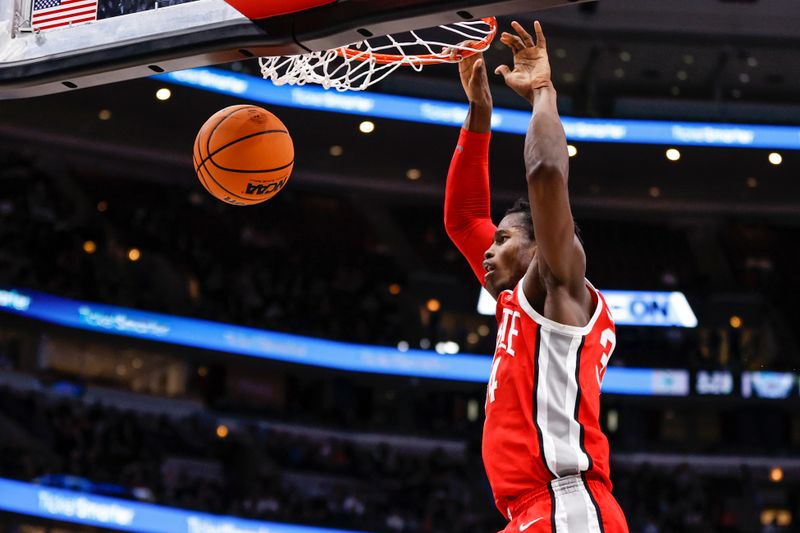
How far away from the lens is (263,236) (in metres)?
19.1

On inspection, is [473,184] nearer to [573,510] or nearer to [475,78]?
[475,78]

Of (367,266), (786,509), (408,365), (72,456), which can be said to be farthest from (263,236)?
(786,509)

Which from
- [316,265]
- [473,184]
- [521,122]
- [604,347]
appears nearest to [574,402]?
[604,347]

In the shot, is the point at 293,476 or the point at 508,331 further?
the point at 293,476

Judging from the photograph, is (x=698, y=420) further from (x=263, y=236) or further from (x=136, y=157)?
(x=136, y=157)

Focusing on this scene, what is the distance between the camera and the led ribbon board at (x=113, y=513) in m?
14.9


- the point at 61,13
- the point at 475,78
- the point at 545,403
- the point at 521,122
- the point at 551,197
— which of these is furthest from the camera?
the point at 521,122

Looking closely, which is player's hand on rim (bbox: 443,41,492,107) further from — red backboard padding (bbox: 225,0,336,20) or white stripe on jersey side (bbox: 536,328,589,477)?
white stripe on jersey side (bbox: 536,328,589,477)

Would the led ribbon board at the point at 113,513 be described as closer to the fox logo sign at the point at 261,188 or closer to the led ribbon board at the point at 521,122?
the led ribbon board at the point at 521,122

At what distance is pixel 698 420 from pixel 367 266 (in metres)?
6.13

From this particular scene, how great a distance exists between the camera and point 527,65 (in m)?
3.34

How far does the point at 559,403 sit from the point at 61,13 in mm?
2147

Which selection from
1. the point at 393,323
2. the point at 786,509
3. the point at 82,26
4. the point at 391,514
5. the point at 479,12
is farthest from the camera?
the point at 393,323

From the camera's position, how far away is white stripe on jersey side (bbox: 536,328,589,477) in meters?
3.05
